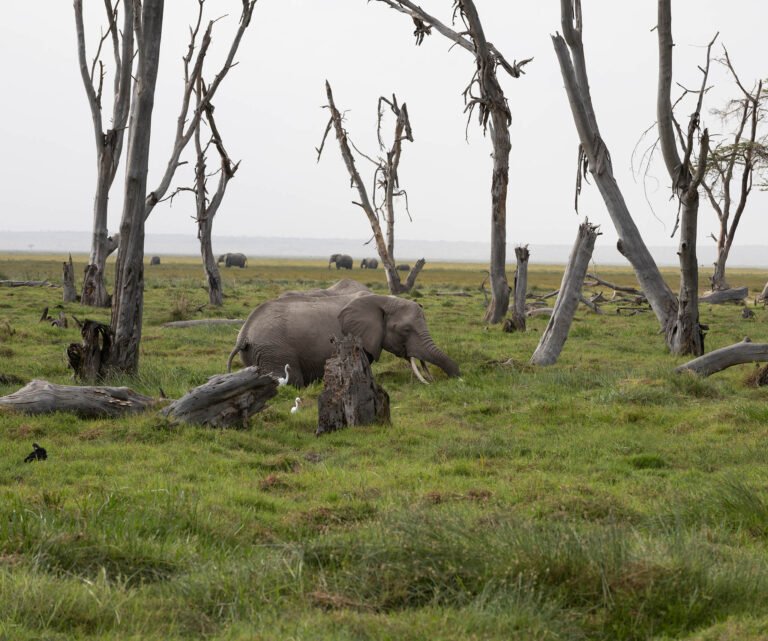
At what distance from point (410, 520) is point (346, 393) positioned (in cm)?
464

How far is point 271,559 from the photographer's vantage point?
16.6 ft

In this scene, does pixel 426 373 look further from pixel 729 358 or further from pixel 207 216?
pixel 207 216

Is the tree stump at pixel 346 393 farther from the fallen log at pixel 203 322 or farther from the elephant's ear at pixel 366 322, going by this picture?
the fallen log at pixel 203 322

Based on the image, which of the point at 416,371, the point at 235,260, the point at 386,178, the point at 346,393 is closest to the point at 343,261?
the point at 235,260

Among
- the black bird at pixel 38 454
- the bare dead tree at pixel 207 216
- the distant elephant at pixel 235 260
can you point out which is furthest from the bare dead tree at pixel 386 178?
the distant elephant at pixel 235 260

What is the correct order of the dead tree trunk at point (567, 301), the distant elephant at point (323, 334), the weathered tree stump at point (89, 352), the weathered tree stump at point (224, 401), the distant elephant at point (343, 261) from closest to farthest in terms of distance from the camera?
the weathered tree stump at point (224, 401) < the weathered tree stump at point (89, 352) < the distant elephant at point (323, 334) < the dead tree trunk at point (567, 301) < the distant elephant at point (343, 261)

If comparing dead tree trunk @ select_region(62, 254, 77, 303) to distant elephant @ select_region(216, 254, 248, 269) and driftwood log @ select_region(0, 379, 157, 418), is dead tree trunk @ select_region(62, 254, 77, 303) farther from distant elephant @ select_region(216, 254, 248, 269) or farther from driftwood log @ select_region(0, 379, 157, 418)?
distant elephant @ select_region(216, 254, 248, 269)

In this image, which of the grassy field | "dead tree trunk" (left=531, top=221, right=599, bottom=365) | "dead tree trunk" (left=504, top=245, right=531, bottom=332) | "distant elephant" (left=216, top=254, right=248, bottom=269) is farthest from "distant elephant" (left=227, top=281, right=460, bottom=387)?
"distant elephant" (left=216, top=254, right=248, bottom=269)

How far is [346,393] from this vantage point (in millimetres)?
9875

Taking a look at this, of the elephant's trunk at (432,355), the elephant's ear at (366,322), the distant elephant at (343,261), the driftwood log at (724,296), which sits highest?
the distant elephant at (343,261)

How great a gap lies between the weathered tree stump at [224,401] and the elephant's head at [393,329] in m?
3.81

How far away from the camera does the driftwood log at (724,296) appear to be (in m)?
31.6

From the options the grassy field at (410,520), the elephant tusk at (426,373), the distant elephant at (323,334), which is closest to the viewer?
the grassy field at (410,520)

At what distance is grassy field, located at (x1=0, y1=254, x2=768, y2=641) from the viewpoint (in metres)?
4.40
